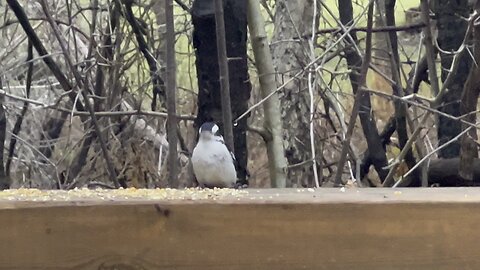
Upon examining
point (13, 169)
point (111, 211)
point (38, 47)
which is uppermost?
Answer: point (38, 47)

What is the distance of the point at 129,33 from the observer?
12.1ft

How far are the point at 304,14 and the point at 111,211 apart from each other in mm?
2978

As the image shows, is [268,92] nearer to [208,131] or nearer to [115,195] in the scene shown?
[208,131]

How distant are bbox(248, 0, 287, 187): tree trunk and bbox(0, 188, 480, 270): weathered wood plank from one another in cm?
205

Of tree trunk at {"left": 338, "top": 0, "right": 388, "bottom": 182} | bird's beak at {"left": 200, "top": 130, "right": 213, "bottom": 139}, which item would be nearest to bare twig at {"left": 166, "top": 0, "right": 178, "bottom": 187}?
bird's beak at {"left": 200, "top": 130, "right": 213, "bottom": 139}

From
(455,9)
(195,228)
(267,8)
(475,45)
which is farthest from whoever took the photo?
(267,8)

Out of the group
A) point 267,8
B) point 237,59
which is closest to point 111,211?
point 237,59

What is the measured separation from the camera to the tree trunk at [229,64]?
2.99 metres

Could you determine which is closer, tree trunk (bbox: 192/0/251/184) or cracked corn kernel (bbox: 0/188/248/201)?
cracked corn kernel (bbox: 0/188/248/201)

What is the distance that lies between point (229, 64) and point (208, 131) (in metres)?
0.38

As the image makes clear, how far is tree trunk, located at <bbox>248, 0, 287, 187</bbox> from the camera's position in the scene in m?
3.17

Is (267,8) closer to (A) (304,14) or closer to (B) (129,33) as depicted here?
(A) (304,14)

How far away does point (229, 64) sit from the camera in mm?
3115

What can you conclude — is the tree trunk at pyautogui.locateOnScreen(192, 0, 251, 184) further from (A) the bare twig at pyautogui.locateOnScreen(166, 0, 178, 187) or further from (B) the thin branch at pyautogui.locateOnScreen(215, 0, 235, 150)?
(A) the bare twig at pyautogui.locateOnScreen(166, 0, 178, 187)
